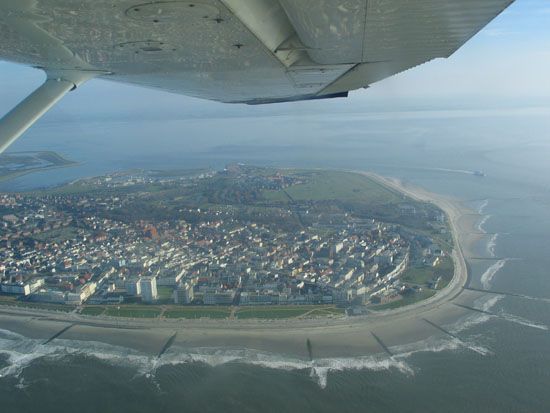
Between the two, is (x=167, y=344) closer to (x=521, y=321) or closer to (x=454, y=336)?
(x=454, y=336)

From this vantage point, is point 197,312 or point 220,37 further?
point 197,312

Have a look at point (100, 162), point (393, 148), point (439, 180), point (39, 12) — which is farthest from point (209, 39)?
point (393, 148)

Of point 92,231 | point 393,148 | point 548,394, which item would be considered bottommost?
point 548,394

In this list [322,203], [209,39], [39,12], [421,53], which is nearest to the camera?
[39,12]

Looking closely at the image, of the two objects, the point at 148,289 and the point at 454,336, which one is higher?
the point at 148,289

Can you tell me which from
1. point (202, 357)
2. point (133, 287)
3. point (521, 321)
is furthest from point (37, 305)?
point (521, 321)

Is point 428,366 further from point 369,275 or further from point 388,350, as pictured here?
point 369,275
